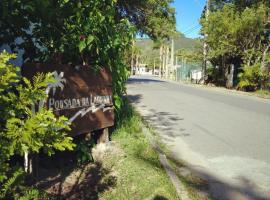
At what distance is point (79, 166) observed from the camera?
5.38 m

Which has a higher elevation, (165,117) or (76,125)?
(76,125)

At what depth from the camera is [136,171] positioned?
16.6 feet

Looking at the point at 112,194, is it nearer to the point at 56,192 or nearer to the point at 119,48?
the point at 56,192

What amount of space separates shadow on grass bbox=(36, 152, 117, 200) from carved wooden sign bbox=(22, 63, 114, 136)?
2.00 ft

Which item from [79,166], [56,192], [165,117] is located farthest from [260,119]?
[56,192]

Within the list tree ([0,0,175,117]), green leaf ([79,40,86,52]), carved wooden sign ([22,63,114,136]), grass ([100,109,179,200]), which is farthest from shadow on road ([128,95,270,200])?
green leaf ([79,40,86,52])

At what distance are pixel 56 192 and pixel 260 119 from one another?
7.88m

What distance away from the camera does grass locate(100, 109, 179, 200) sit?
4402mm

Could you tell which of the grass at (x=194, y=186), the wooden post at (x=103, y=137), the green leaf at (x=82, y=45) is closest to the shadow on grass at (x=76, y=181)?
the wooden post at (x=103, y=137)

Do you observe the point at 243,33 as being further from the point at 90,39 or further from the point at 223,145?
the point at 90,39

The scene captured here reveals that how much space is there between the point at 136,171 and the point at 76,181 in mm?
865

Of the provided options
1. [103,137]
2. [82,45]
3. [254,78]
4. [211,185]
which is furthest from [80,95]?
[254,78]

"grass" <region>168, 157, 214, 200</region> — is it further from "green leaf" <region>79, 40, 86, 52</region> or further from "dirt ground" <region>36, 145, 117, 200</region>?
"green leaf" <region>79, 40, 86, 52</region>

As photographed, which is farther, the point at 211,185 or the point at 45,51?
the point at 45,51
